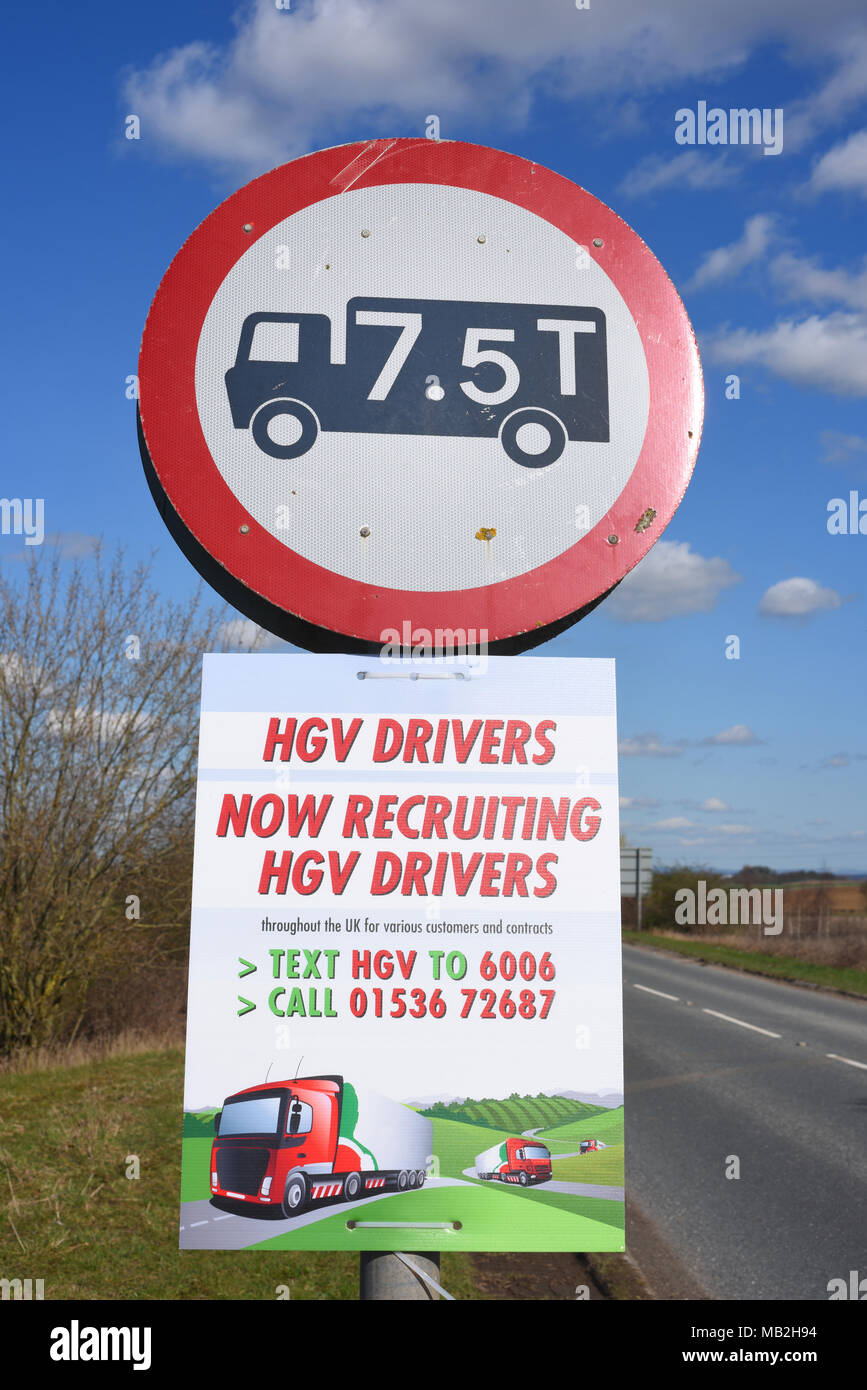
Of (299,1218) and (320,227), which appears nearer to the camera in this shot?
(299,1218)

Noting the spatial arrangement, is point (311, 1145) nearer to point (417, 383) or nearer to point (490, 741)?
point (490, 741)

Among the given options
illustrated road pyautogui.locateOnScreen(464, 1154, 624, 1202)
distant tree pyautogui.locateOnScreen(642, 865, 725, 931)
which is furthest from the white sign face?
distant tree pyautogui.locateOnScreen(642, 865, 725, 931)

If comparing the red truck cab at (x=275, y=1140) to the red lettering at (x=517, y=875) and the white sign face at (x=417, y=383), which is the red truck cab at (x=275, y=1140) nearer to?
the red lettering at (x=517, y=875)

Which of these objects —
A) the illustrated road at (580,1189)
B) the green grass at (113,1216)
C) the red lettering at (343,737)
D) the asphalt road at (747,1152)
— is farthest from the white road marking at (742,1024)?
the red lettering at (343,737)

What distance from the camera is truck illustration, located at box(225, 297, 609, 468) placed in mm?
1519

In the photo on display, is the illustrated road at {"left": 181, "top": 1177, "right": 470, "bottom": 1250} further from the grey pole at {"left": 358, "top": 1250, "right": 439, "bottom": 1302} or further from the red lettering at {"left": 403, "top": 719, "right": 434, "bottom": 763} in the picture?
the red lettering at {"left": 403, "top": 719, "right": 434, "bottom": 763}

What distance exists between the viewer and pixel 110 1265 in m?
4.54

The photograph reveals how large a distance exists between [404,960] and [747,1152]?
6.86m

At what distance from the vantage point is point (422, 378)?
60.6 inches

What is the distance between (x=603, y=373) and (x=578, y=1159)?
110 cm

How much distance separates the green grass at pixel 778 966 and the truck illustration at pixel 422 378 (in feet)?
59.2

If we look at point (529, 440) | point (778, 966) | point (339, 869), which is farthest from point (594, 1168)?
point (778, 966)
